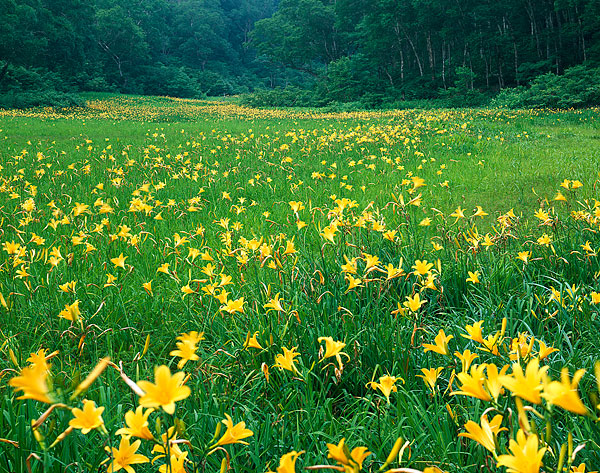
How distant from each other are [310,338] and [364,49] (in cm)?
3827

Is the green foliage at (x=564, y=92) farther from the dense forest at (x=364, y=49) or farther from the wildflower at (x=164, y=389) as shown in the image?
the wildflower at (x=164, y=389)

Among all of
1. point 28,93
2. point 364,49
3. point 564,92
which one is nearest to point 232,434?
point 564,92

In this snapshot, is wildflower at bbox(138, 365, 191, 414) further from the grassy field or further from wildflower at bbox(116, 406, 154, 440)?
wildflower at bbox(116, 406, 154, 440)

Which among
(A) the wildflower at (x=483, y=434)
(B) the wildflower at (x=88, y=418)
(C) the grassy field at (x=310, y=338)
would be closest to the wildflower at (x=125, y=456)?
(C) the grassy field at (x=310, y=338)

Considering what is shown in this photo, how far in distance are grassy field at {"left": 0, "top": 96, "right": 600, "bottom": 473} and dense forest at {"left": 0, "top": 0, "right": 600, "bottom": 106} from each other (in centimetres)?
1774

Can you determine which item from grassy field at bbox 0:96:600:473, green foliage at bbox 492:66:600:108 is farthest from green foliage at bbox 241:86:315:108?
grassy field at bbox 0:96:600:473

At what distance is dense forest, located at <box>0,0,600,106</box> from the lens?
984 inches

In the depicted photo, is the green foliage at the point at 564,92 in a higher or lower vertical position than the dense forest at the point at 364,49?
lower

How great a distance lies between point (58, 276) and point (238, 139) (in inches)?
308

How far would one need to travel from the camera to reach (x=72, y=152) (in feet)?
26.9

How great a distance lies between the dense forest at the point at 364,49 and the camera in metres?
25.0

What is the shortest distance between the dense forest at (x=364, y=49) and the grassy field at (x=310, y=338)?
17736 mm

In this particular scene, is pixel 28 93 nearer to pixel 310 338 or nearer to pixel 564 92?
pixel 564 92

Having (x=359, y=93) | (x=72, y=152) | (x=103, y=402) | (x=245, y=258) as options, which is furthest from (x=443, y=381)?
(x=359, y=93)
